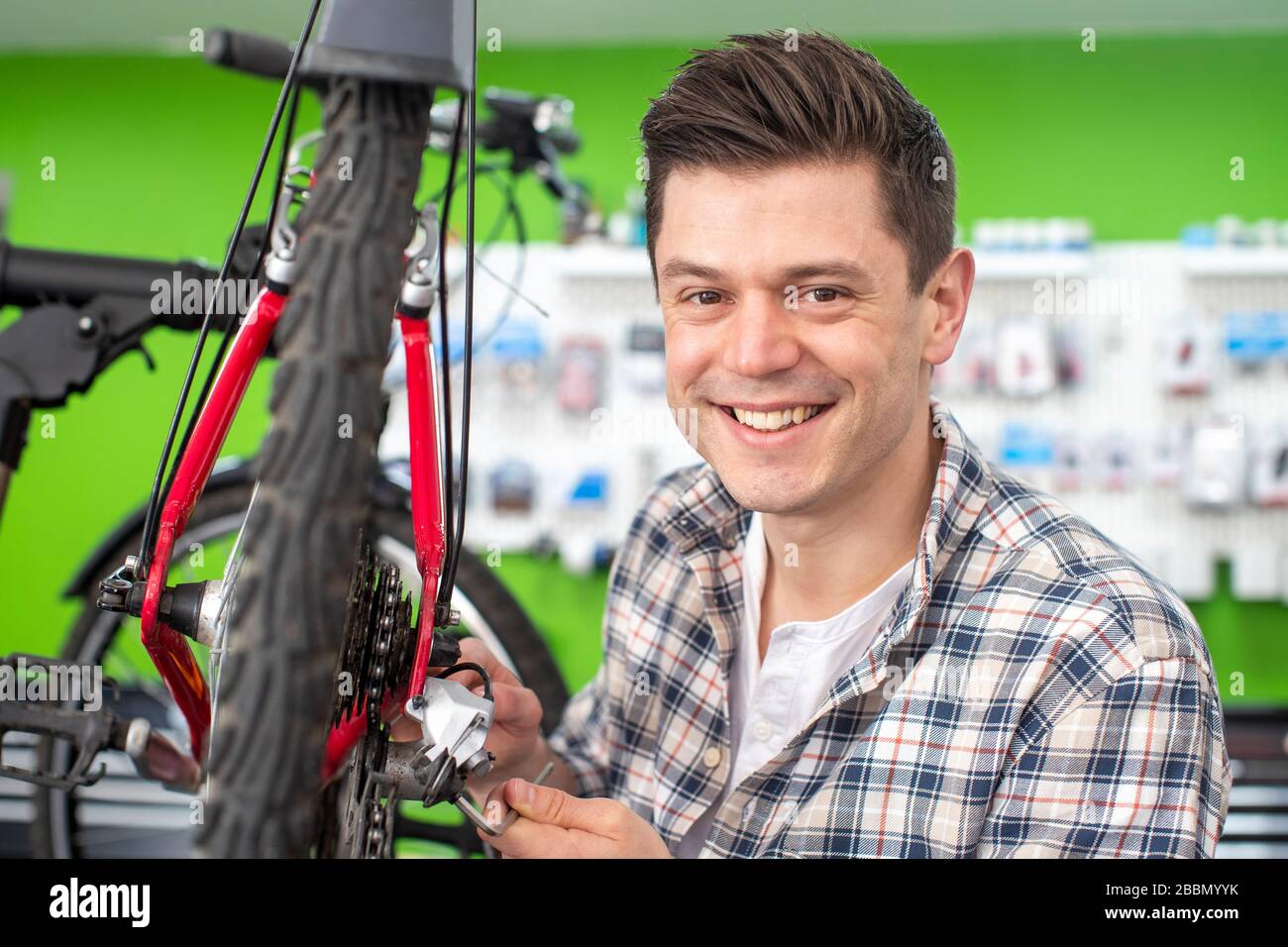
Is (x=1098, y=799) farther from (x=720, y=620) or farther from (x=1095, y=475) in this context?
(x=1095, y=475)

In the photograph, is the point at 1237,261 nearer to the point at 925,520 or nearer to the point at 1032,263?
the point at 1032,263

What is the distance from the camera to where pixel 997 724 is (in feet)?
2.48

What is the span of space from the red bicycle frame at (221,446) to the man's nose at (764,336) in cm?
24

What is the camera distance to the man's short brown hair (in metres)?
0.78

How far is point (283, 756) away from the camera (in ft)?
1.36

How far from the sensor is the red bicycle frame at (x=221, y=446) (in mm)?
642

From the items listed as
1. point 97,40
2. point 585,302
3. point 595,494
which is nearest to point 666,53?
point 585,302

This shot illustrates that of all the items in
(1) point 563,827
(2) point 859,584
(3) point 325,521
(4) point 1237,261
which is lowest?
(1) point 563,827

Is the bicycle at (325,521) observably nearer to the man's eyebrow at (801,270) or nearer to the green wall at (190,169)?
the man's eyebrow at (801,270)

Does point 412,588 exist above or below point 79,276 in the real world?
below

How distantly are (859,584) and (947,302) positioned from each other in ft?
0.84

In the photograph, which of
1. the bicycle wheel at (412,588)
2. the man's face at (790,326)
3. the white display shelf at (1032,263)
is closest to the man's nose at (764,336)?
the man's face at (790,326)

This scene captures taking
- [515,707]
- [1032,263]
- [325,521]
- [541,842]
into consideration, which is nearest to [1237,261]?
[1032,263]

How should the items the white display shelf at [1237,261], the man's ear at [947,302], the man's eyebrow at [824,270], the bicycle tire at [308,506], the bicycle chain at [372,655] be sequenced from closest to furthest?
1. the bicycle tire at [308,506]
2. the bicycle chain at [372,655]
3. the man's eyebrow at [824,270]
4. the man's ear at [947,302]
5. the white display shelf at [1237,261]
